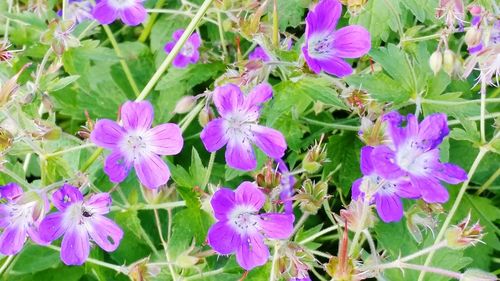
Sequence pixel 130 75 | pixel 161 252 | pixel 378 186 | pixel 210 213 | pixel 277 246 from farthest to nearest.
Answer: pixel 130 75, pixel 161 252, pixel 210 213, pixel 277 246, pixel 378 186

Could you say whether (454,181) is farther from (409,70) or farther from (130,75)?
(130,75)

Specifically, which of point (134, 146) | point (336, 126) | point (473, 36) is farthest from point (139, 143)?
point (473, 36)

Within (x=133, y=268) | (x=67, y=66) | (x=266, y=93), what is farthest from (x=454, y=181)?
(x=67, y=66)

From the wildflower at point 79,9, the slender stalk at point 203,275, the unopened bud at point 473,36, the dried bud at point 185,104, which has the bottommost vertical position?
the slender stalk at point 203,275

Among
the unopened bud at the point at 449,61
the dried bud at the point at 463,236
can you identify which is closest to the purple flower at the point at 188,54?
the unopened bud at the point at 449,61

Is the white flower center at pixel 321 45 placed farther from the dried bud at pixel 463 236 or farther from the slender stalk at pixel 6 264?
the slender stalk at pixel 6 264

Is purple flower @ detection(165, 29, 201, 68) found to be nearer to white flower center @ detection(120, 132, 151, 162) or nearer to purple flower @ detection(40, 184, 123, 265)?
white flower center @ detection(120, 132, 151, 162)

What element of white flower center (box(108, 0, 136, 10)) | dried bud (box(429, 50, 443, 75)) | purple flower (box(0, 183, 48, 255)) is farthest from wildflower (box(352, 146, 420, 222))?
white flower center (box(108, 0, 136, 10))
